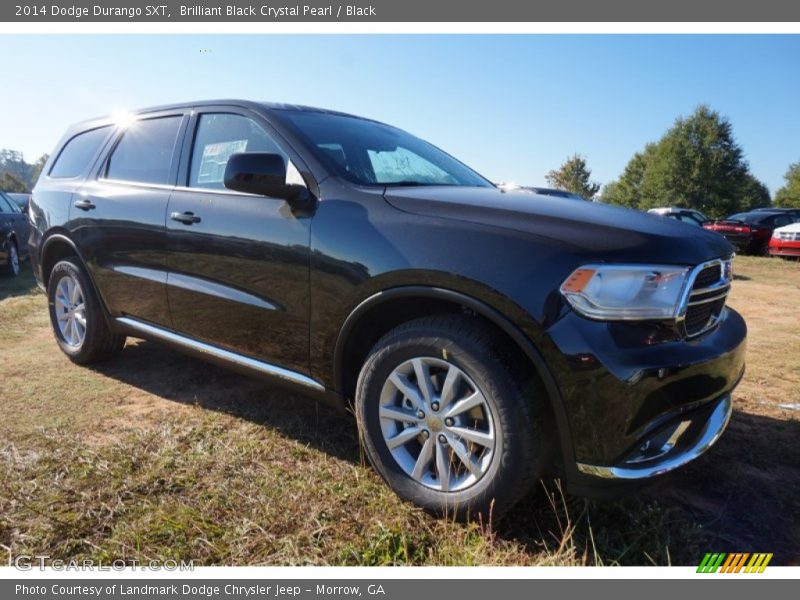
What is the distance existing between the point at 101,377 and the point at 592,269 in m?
3.42

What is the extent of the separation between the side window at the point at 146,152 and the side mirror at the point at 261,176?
98 cm

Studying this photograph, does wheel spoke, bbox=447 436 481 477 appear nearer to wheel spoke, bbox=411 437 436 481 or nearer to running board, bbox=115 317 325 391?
wheel spoke, bbox=411 437 436 481

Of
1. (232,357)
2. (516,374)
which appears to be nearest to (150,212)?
(232,357)

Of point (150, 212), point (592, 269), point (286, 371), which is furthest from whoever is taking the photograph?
point (150, 212)

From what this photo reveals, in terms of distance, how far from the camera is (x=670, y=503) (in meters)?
2.28

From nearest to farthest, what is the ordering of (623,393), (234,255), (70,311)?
1. (623,393)
2. (234,255)
3. (70,311)

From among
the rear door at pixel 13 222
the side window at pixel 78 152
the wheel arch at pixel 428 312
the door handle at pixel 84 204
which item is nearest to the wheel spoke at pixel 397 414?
the wheel arch at pixel 428 312

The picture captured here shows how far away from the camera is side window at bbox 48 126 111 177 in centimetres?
383

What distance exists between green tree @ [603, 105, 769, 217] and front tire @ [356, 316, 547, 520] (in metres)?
50.2

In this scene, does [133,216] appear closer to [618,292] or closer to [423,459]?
[423,459]

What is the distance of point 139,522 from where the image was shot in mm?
2027

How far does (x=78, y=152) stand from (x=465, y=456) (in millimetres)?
3785

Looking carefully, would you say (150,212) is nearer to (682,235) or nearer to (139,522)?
(139,522)

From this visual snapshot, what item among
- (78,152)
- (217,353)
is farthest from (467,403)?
(78,152)
